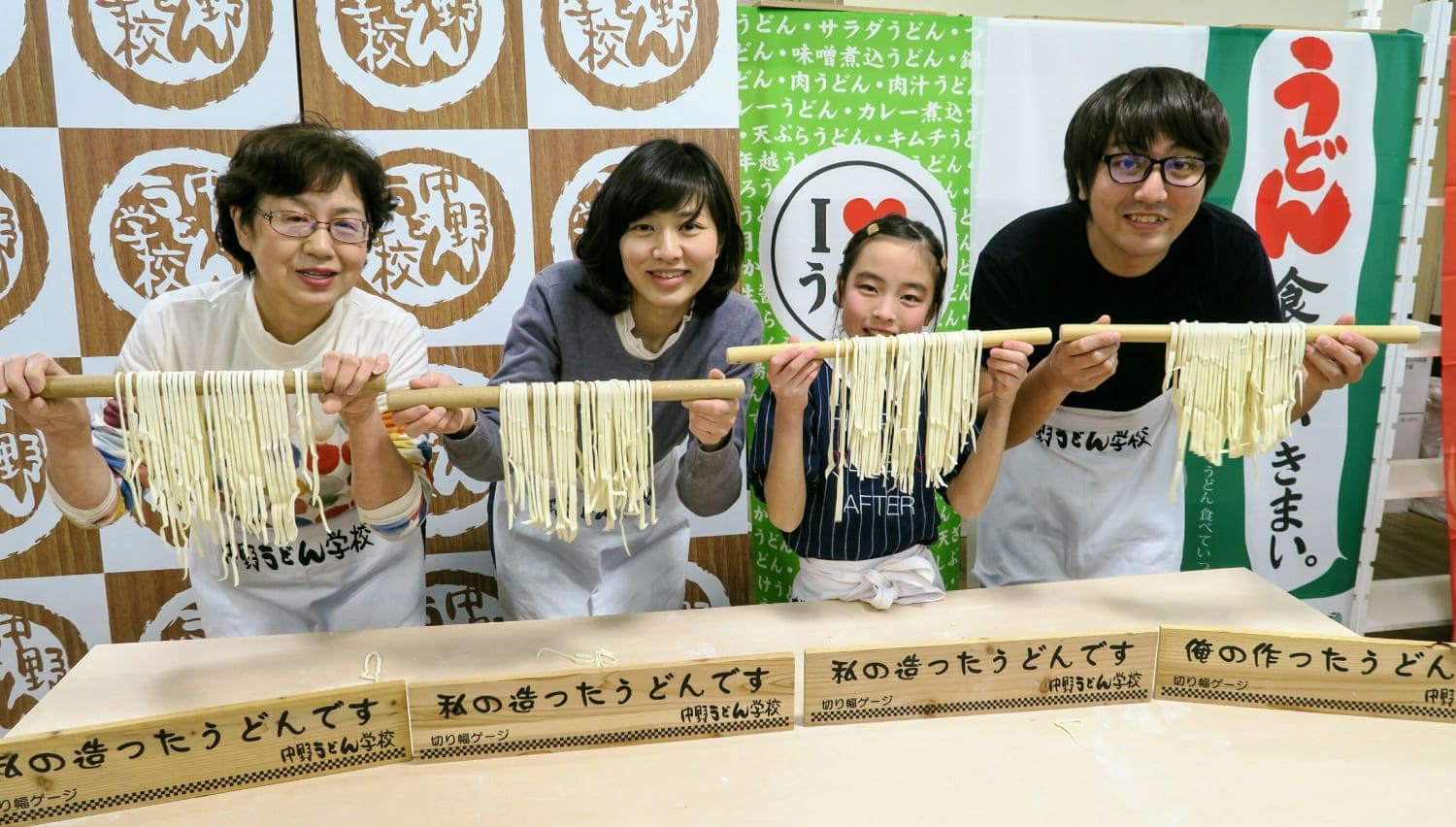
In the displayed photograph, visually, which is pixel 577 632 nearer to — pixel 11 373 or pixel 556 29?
pixel 11 373

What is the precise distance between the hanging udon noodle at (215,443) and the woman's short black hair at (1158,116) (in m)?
1.93

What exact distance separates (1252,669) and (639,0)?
8.15ft

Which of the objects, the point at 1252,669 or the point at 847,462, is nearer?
the point at 1252,669

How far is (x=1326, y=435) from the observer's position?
359 cm

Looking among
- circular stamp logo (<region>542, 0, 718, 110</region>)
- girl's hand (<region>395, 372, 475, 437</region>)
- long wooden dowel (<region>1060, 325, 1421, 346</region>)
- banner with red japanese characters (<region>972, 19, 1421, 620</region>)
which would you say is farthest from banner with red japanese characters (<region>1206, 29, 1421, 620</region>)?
girl's hand (<region>395, 372, 475, 437</region>)

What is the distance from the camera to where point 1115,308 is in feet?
8.14

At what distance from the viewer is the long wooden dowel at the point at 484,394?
1.68m

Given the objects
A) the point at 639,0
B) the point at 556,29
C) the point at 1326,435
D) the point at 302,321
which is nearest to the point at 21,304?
the point at 302,321

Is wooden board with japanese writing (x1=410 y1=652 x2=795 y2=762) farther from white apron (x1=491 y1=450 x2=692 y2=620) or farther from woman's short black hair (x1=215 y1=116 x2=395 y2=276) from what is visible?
woman's short black hair (x1=215 y1=116 x2=395 y2=276)

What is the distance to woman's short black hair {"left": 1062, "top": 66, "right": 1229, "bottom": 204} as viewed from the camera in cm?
221

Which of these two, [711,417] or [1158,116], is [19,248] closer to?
[711,417]

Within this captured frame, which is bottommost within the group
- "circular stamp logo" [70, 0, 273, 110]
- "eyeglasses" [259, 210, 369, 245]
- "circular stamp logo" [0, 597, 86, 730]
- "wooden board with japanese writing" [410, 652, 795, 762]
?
"circular stamp logo" [0, 597, 86, 730]

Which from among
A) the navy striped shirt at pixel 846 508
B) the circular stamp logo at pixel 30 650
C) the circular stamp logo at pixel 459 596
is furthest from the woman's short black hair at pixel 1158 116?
the circular stamp logo at pixel 30 650

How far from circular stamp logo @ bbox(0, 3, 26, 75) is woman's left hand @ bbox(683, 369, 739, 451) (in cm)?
233
